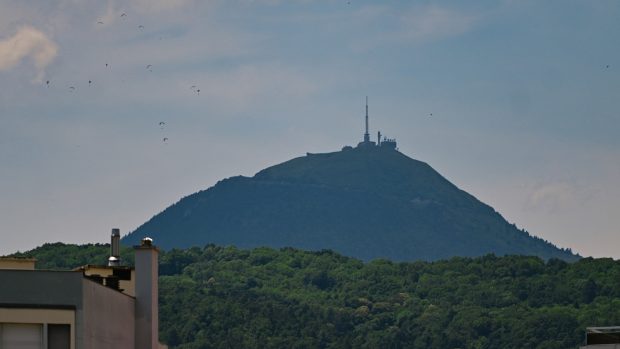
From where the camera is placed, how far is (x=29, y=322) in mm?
37812

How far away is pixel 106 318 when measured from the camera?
4072cm

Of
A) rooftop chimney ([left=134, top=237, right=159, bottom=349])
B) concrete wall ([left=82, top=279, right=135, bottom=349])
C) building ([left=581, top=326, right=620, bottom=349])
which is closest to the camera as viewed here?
concrete wall ([left=82, top=279, right=135, bottom=349])

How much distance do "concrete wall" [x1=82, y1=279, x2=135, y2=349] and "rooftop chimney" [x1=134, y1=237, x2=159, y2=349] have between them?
254 mm

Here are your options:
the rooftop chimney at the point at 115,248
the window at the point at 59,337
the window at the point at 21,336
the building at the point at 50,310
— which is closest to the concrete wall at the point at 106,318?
the building at the point at 50,310

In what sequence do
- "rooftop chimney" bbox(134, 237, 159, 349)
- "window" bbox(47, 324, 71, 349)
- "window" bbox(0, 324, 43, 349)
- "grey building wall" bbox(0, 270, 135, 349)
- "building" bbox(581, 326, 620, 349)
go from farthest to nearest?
"rooftop chimney" bbox(134, 237, 159, 349) → "building" bbox(581, 326, 620, 349) → "window" bbox(47, 324, 71, 349) → "grey building wall" bbox(0, 270, 135, 349) → "window" bbox(0, 324, 43, 349)

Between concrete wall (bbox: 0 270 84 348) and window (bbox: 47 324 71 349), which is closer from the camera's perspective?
concrete wall (bbox: 0 270 84 348)

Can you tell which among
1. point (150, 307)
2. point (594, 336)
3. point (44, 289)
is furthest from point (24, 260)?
point (594, 336)

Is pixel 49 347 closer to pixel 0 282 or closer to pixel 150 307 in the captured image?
pixel 0 282

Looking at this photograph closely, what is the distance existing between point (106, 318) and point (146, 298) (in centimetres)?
412

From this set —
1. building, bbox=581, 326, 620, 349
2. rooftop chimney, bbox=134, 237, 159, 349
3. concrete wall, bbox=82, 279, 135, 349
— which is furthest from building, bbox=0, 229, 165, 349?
building, bbox=581, 326, 620, 349

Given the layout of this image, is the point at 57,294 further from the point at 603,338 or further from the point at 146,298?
the point at 603,338

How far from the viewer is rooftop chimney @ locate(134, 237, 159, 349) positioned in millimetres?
44438

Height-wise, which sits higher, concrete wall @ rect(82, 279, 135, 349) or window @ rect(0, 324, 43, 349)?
concrete wall @ rect(82, 279, 135, 349)

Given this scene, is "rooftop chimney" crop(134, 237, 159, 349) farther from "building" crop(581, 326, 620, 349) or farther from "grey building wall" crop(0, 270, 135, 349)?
"building" crop(581, 326, 620, 349)
